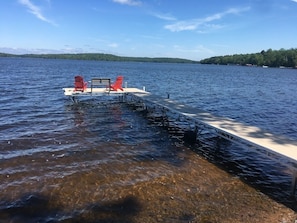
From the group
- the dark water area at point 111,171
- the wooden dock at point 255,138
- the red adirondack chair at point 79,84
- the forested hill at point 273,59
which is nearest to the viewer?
the dark water area at point 111,171

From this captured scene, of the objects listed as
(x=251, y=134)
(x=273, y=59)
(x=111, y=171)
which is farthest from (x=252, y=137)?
(x=273, y=59)

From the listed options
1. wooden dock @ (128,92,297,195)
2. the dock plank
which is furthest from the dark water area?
the dock plank

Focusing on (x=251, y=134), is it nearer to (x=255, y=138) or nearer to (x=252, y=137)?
(x=252, y=137)

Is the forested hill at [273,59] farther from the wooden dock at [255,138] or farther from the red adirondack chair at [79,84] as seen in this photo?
the wooden dock at [255,138]

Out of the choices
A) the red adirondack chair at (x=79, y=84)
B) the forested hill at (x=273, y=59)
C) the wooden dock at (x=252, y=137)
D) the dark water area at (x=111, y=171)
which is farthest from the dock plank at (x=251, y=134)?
the forested hill at (x=273, y=59)

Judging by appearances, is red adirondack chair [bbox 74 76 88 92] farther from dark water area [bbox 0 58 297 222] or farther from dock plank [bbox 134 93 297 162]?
dock plank [bbox 134 93 297 162]

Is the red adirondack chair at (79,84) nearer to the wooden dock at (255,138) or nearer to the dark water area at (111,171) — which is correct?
the dark water area at (111,171)

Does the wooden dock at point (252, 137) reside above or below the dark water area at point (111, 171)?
above

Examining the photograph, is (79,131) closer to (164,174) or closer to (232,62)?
(164,174)

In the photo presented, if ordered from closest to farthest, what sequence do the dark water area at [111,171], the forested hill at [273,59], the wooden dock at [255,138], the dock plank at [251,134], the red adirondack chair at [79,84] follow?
the dark water area at [111,171] → the wooden dock at [255,138] → the dock plank at [251,134] → the red adirondack chair at [79,84] → the forested hill at [273,59]

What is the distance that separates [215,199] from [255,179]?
1974 mm

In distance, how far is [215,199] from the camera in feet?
21.8

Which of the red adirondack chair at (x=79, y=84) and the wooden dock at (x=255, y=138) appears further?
the red adirondack chair at (x=79, y=84)

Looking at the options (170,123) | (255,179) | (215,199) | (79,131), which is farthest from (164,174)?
(170,123)
